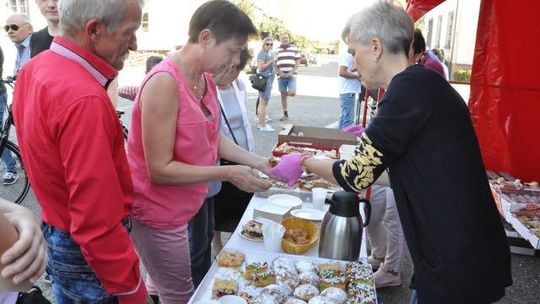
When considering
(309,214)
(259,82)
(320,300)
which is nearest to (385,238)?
(309,214)

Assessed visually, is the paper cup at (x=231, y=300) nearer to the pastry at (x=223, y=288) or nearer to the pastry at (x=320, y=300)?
the pastry at (x=223, y=288)

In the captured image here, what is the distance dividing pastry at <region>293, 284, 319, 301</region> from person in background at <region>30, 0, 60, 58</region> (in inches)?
84.8

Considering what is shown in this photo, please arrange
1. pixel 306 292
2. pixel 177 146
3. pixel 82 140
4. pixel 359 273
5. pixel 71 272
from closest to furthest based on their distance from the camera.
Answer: pixel 82 140
pixel 71 272
pixel 306 292
pixel 359 273
pixel 177 146

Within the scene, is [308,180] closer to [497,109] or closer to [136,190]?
[136,190]

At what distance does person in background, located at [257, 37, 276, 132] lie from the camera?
8117 mm

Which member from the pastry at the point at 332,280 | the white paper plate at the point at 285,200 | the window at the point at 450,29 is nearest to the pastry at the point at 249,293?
the pastry at the point at 332,280

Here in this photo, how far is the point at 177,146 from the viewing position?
5.65 ft

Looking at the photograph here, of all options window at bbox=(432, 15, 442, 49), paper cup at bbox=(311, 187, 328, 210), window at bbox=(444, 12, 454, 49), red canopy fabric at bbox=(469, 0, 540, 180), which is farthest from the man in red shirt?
window at bbox=(432, 15, 442, 49)

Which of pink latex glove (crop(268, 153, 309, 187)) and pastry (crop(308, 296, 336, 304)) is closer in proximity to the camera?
pastry (crop(308, 296, 336, 304))

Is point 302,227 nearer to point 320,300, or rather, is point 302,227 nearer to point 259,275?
point 259,275

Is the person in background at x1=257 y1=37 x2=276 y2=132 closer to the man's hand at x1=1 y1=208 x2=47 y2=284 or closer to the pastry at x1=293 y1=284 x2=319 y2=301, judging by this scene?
the pastry at x1=293 y1=284 x2=319 y2=301

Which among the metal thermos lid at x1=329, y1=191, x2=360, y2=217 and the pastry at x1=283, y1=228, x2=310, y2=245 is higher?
the metal thermos lid at x1=329, y1=191, x2=360, y2=217

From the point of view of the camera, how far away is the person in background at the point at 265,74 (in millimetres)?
8117

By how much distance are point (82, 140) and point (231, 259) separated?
81 centimetres
